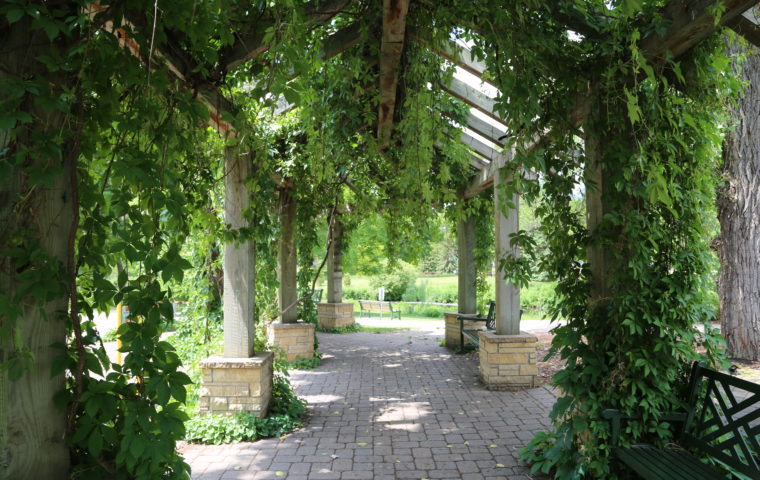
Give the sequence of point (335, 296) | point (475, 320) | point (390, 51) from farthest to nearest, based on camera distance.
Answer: point (335, 296) < point (475, 320) < point (390, 51)

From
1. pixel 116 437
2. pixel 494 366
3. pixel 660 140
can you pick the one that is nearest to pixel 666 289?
pixel 660 140

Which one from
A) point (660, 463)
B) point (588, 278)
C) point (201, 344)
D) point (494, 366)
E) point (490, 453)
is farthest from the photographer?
point (494, 366)

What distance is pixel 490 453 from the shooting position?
14.0 feet

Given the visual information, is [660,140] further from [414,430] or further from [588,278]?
[414,430]

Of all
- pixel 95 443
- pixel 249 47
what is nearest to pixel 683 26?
pixel 249 47

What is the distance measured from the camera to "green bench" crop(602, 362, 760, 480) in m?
2.66

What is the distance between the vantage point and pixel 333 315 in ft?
44.1

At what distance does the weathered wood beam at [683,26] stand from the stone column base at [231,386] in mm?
4115

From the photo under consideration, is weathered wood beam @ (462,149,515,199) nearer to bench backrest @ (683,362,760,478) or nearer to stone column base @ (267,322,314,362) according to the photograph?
stone column base @ (267,322,314,362)

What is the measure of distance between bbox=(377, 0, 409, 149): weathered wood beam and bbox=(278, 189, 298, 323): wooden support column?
3.37 meters

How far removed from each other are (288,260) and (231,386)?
4.37 metres

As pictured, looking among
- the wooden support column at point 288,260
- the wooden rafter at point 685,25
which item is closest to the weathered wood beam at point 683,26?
the wooden rafter at point 685,25

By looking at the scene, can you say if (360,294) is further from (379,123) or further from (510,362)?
(379,123)

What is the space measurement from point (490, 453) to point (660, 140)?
288 centimetres
